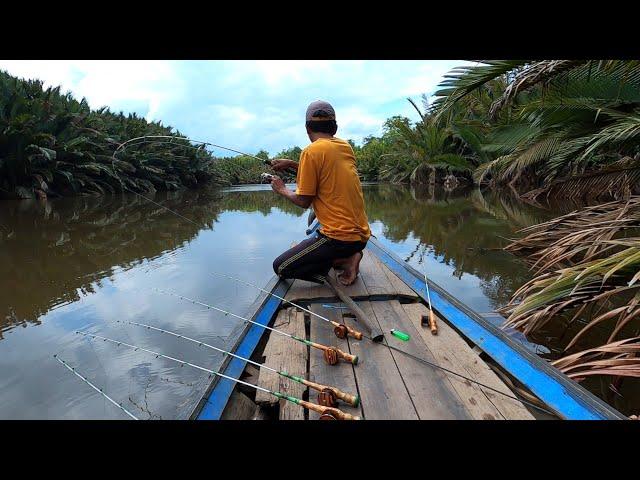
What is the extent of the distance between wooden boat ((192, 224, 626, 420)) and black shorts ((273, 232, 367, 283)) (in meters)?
0.43

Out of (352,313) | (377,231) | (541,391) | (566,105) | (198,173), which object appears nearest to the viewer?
(541,391)

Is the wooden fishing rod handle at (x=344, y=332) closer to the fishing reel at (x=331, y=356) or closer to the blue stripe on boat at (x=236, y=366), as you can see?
the fishing reel at (x=331, y=356)

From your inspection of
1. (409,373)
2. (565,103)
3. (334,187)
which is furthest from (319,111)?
(565,103)

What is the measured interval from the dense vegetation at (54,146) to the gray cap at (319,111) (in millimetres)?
8280

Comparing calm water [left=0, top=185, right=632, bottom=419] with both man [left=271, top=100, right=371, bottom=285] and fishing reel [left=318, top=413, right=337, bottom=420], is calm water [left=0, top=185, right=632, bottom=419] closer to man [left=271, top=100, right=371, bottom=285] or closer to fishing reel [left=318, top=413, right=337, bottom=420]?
fishing reel [left=318, top=413, right=337, bottom=420]

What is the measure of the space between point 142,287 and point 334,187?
104 inches

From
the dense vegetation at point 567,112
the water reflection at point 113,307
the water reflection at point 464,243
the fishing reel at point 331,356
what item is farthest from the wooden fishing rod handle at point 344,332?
the dense vegetation at point 567,112

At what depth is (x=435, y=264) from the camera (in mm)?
5625

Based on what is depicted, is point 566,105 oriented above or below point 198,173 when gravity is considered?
above

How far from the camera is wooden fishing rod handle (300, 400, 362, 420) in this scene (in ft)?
5.14

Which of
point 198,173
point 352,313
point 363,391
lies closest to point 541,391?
point 363,391

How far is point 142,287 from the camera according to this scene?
449cm
